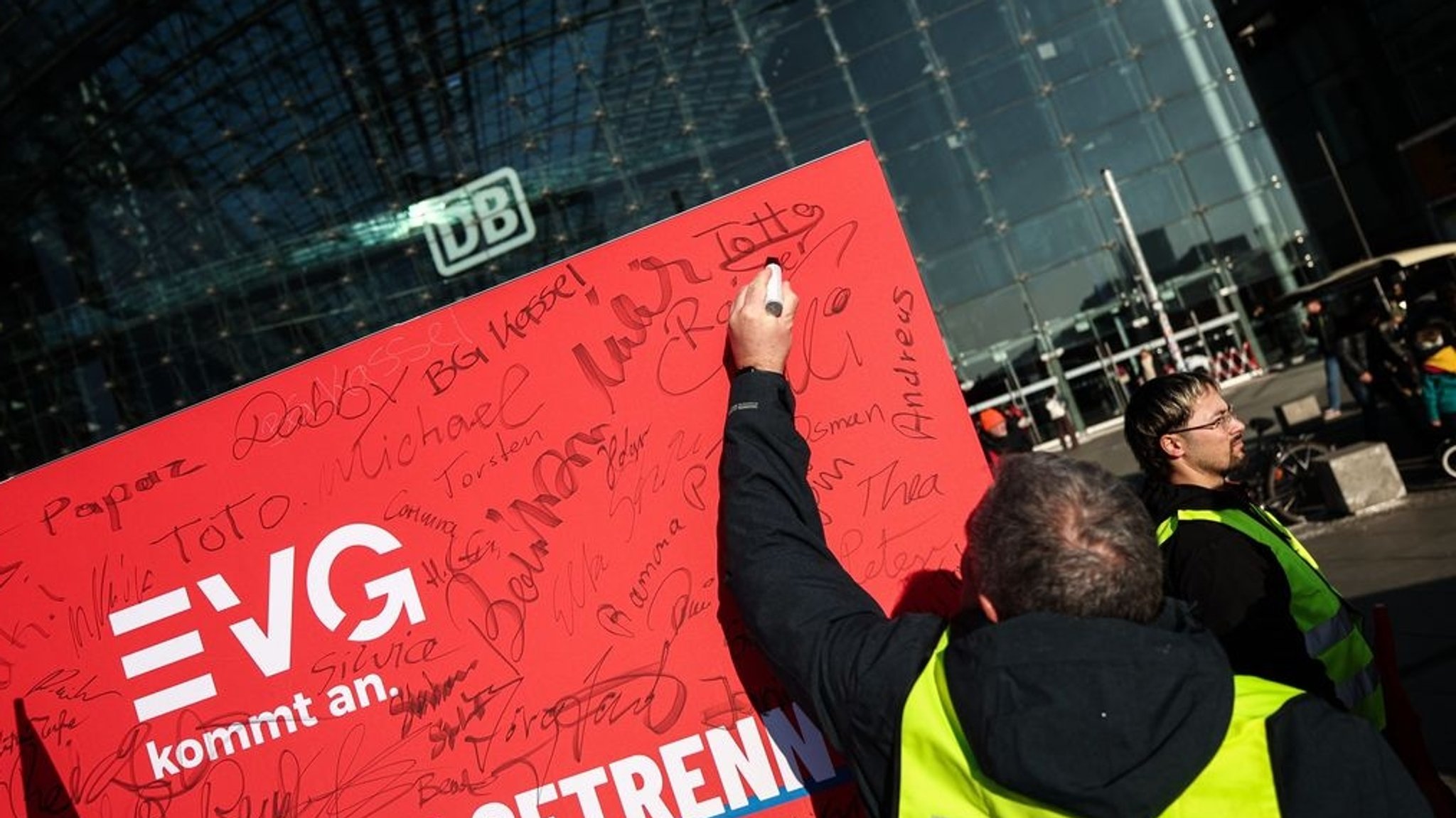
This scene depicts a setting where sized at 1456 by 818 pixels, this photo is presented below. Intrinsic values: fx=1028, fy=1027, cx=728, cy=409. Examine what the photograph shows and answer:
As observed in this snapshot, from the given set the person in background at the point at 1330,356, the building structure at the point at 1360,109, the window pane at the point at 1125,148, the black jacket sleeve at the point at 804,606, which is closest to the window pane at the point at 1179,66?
the window pane at the point at 1125,148

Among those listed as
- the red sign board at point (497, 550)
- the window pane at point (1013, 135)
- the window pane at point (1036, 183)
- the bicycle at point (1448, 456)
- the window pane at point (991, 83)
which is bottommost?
the bicycle at point (1448, 456)

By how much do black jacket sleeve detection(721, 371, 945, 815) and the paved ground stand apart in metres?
2.89

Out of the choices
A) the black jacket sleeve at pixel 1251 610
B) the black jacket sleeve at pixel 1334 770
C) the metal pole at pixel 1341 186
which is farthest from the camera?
the metal pole at pixel 1341 186

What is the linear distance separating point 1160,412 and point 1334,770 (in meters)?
1.29

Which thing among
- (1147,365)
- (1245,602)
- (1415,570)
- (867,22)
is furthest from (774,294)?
(867,22)

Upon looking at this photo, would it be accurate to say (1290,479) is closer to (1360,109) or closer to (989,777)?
(989,777)

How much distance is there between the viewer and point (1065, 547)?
1.37 meters

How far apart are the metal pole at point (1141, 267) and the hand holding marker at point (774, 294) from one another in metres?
15.4

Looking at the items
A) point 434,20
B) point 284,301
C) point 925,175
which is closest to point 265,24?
point 434,20

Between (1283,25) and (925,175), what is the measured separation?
873 centimetres

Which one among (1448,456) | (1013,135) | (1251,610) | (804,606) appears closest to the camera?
(804,606)

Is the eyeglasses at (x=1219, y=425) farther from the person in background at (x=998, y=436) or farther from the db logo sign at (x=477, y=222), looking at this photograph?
the db logo sign at (x=477, y=222)

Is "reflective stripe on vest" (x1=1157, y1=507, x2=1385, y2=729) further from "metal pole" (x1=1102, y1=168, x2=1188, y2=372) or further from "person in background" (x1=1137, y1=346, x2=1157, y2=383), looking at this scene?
"metal pole" (x1=1102, y1=168, x2=1188, y2=372)

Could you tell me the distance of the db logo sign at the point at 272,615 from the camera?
216cm
